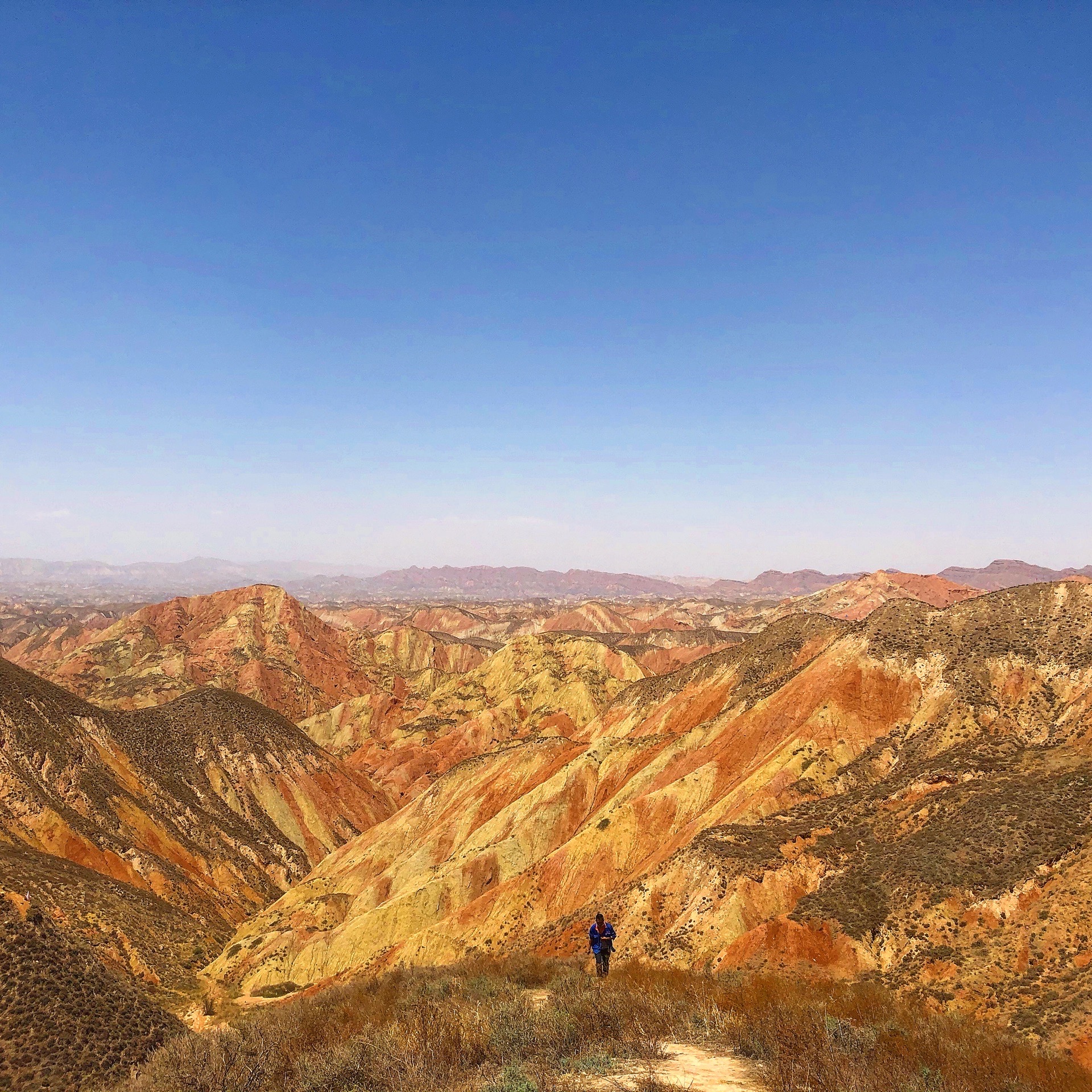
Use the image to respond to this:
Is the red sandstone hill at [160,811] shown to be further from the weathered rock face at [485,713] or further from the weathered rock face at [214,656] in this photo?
the weathered rock face at [214,656]

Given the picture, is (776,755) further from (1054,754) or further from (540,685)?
(540,685)

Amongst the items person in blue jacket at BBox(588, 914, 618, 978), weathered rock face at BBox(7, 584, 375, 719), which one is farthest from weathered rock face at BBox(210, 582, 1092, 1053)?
weathered rock face at BBox(7, 584, 375, 719)

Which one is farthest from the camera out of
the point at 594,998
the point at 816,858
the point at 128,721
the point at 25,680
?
the point at 128,721

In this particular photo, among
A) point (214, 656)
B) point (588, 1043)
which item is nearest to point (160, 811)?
point (588, 1043)

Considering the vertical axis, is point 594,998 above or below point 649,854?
above

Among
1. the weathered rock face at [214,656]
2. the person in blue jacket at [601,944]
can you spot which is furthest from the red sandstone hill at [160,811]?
the weathered rock face at [214,656]

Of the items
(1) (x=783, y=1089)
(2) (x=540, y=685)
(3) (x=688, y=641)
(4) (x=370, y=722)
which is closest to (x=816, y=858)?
(1) (x=783, y=1089)
